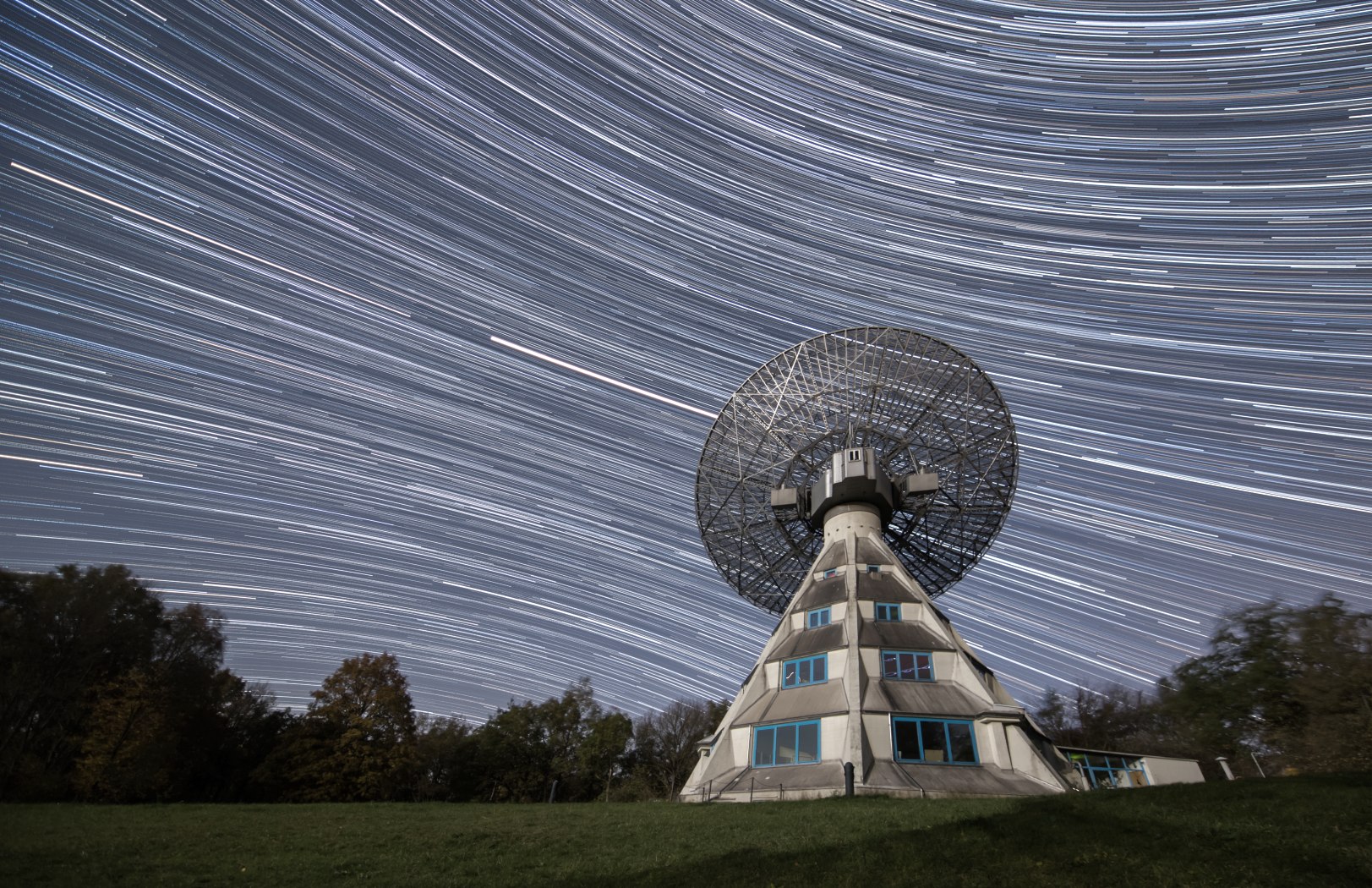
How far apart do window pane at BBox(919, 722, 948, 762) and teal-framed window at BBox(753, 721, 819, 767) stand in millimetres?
4234

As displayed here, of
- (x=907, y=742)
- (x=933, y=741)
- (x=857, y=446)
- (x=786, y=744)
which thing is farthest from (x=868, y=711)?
(x=857, y=446)

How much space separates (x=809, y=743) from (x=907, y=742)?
12.9 feet

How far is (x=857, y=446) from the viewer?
39.5m

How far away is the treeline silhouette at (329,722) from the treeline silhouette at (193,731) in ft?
0.32

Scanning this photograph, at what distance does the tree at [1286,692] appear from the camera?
94.6 feet

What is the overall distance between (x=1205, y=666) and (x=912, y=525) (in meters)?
17.0

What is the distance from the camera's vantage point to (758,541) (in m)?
42.1

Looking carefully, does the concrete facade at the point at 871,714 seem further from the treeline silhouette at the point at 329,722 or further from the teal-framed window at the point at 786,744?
the treeline silhouette at the point at 329,722

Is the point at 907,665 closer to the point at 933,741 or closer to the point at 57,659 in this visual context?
the point at 933,741

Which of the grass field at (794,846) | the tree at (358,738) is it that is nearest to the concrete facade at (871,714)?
the grass field at (794,846)

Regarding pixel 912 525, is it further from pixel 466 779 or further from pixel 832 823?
pixel 466 779

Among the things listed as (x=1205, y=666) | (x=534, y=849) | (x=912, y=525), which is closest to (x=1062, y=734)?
(x=1205, y=666)

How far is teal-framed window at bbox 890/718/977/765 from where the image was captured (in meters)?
26.3

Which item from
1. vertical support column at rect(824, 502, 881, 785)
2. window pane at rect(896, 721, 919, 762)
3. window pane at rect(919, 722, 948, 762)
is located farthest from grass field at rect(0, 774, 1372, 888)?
window pane at rect(919, 722, 948, 762)
